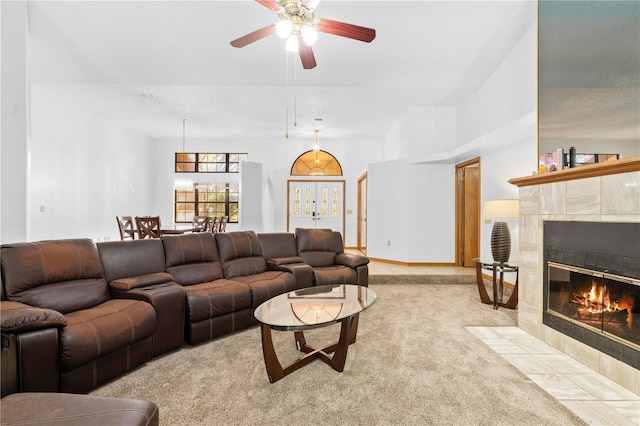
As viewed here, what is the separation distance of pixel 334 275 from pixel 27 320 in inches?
114

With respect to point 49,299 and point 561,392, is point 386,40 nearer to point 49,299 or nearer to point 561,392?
point 561,392

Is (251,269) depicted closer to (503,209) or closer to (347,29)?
(347,29)

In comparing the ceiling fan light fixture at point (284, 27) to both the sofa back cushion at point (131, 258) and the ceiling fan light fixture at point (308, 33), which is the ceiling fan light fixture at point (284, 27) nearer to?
the ceiling fan light fixture at point (308, 33)

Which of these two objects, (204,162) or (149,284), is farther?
(204,162)

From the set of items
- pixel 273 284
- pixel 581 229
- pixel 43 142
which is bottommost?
pixel 273 284

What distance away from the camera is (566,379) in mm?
2240

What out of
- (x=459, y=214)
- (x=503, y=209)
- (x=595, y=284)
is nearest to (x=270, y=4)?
(x=595, y=284)

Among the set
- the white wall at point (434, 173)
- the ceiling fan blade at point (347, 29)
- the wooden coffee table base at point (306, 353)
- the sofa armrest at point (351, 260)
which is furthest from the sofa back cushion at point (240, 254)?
the white wall at point (434, 173)

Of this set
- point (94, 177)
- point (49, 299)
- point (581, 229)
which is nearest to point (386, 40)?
point (581, 229)

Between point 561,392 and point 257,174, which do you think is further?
point 257,174

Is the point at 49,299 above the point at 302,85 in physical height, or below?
below

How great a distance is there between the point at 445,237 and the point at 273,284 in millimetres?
4162

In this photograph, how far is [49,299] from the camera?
88.4 inches

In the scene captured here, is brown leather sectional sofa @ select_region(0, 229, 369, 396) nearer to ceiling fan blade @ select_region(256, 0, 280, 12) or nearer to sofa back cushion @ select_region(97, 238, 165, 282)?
sofa back cushion @ select_region(97, 238, 165, 282)
